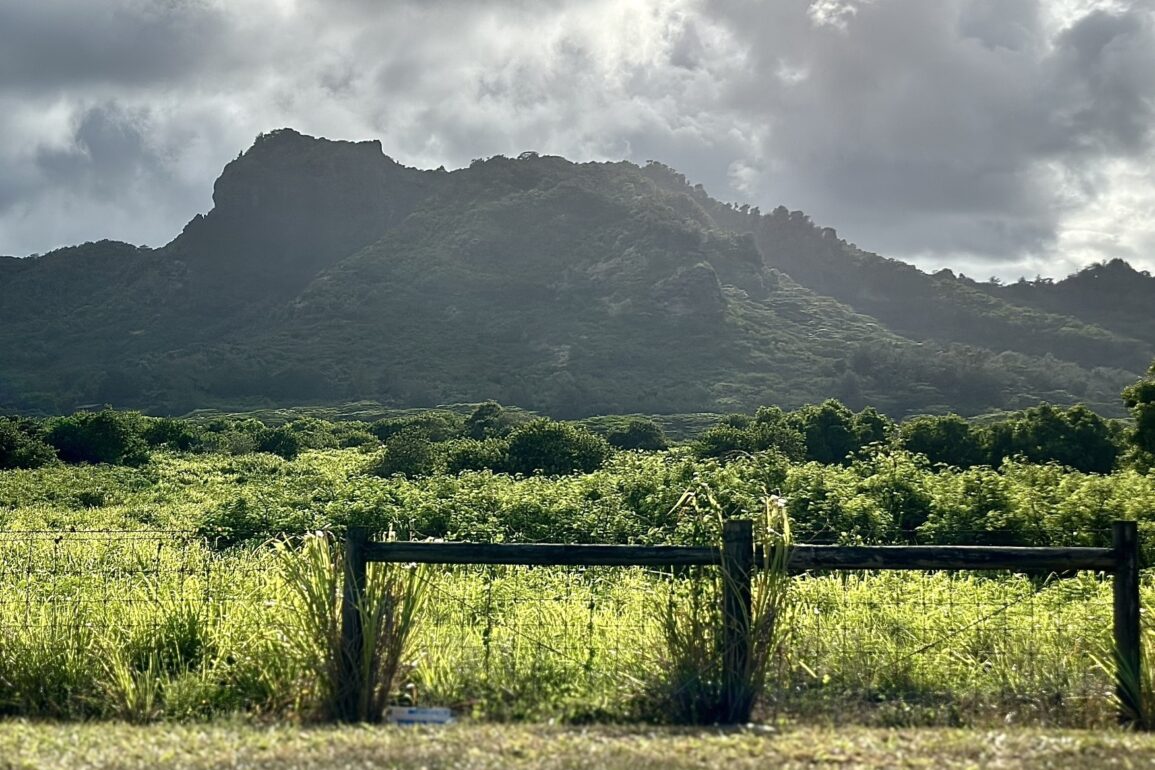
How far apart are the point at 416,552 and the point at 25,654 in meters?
2.84

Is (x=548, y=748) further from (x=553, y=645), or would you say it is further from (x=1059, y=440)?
(x=1059, y=440)

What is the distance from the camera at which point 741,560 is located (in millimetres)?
6871

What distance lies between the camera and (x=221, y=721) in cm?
A: 641

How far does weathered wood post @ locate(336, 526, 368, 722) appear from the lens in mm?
6613

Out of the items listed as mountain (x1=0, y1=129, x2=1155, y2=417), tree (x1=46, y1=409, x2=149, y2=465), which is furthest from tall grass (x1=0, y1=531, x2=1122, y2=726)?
mountain (x1=0, y1=129, x2=1155, y2=417)

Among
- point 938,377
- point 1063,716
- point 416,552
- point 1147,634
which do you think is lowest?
point 1063,716

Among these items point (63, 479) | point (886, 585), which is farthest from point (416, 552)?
point (63, 479)

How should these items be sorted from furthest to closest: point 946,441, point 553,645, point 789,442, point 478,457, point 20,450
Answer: point 20,450
point 789,442
point 946,441
point 478,457
point 553,645

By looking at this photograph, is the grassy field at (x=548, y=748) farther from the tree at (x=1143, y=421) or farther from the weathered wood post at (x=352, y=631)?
the tree at (x=1143, y=421)

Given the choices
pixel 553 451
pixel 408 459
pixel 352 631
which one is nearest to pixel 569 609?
pixel 352 631

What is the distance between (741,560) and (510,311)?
120881mm

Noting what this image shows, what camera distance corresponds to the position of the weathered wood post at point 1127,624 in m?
6.61

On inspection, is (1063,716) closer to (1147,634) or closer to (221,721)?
(1147,634)

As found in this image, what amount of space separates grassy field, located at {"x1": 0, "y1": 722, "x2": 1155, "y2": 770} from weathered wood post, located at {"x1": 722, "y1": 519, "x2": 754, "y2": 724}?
333 mm
